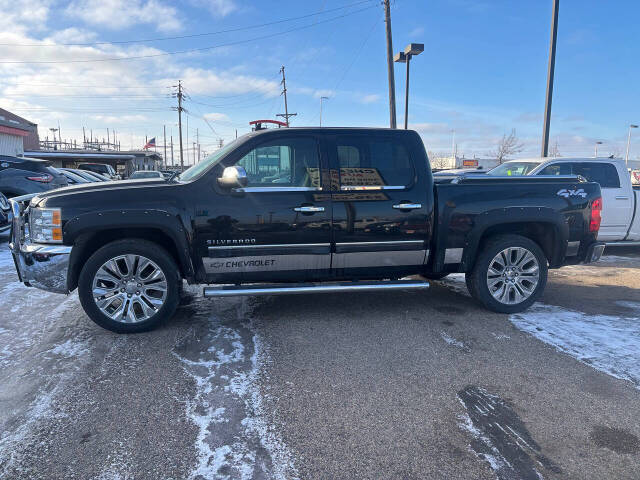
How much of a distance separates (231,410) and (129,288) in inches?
74.0

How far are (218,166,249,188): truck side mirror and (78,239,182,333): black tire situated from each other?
89cm

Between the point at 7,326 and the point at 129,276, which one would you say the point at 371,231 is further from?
the point at 7,326

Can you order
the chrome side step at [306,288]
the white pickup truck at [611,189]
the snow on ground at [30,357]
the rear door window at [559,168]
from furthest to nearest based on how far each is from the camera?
the rear door window at [559,168] < the white pickup truck at [611,189] < the chrome side step at [306,288] < the snow on ground at [30,357]

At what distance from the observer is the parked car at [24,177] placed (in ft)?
30.3

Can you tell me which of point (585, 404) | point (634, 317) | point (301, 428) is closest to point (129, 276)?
point (301, 428)

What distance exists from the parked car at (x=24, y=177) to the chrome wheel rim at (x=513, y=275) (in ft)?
30.5

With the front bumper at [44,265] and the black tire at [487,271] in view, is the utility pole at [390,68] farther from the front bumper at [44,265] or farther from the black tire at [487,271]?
the front bumper at [44,265]

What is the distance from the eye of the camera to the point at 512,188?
4.82 m

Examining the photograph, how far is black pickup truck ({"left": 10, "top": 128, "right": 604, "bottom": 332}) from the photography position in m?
4.10

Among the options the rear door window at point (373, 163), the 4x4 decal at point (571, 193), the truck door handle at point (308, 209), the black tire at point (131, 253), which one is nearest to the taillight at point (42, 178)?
the black tire at point (131, 253)

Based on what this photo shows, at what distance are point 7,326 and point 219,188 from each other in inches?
101

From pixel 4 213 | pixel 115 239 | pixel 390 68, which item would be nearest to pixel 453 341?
pixel 115 239

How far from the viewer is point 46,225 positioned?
13.2 ft

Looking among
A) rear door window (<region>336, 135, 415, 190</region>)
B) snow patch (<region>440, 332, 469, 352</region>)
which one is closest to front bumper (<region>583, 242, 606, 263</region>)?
snow patch (<region>440, 332, 469, 352</region>)
